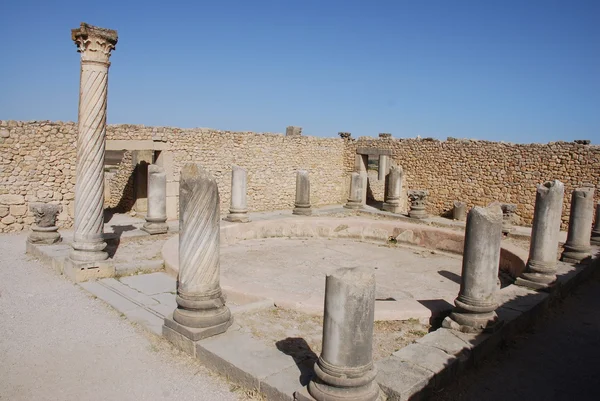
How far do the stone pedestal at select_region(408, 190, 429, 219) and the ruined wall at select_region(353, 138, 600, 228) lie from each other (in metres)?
2.98

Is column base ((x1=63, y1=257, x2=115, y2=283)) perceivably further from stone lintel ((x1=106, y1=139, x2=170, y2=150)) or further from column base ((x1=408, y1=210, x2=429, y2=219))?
column base ((x1=408, y1=210, x2=429, y2=219))

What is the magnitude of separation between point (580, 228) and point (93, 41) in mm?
9196

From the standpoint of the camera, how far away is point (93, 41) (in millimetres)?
7410

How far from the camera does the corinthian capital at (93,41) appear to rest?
739cm

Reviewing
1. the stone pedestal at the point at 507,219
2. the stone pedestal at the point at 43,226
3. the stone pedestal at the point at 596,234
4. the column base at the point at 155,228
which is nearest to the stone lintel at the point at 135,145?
the column base at the point at 155,228

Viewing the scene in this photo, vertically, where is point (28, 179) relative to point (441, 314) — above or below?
above

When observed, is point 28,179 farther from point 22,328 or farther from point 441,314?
point 441,314

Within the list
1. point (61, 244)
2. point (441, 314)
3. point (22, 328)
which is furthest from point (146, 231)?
point (441, 314)

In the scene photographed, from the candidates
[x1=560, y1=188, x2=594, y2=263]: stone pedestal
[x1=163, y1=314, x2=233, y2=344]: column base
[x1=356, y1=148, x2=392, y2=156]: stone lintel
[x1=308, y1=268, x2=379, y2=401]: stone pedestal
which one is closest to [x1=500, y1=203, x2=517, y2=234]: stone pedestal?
[x1=560, y1=188, x2=594, y2=263]: stone pedestal

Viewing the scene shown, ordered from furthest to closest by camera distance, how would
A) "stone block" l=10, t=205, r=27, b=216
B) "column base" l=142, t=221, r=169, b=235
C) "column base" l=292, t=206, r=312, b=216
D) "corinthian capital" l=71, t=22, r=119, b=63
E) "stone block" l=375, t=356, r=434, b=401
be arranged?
"column base" l=292, t=206, r=312, b=216
"stone block" l=10, t=205, r=27, b=216
"column base" l=142, t=221, r=169, b=235
"corinthian capital" l=71, t=22, r=119, b=63
"stone block" l=375, t=356, r=434, b=401

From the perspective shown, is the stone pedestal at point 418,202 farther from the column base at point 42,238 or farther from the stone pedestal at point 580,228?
the column base at point 42,238

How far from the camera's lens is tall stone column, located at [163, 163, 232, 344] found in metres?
5.06

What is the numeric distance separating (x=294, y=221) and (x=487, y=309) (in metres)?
7.67

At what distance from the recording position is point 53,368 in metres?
4.71
